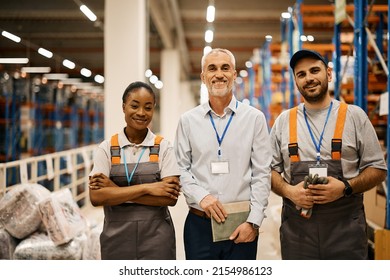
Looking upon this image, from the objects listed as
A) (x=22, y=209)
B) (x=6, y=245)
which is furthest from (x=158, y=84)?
(x=6, y=245)

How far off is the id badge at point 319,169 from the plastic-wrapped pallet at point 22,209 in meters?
2.00

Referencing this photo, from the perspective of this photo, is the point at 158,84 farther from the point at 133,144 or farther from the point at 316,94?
the point at 316,94

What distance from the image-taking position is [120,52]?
4281mm

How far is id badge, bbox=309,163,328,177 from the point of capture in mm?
2164

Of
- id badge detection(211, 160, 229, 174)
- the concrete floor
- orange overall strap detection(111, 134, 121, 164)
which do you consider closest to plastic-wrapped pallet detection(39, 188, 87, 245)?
the concrete floor

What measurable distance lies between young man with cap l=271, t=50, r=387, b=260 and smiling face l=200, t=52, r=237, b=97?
328 millimetres

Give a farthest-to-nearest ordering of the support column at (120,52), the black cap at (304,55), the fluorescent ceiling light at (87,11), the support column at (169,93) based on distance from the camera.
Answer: the support column at (169,93) < the fluorescent ceiling light at (87,11) < the support column at (120,52) < the black cap at (304,55)

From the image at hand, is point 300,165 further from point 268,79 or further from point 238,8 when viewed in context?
point 268,79

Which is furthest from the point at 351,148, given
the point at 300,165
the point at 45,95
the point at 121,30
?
the point at 45,95

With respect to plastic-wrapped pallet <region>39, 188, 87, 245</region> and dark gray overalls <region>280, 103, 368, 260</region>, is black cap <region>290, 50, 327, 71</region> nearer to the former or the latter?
dark gray overalls <region>280, 103, 368, 260</region>

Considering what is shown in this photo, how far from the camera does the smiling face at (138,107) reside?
2.18 metres

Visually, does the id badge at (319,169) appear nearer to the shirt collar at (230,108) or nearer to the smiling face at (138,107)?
the shirt collar at (230,108)

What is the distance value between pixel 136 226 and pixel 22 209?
1356 mm

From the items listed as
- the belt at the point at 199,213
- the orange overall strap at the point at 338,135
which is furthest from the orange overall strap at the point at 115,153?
the orange overall strap at the point at 338,135
